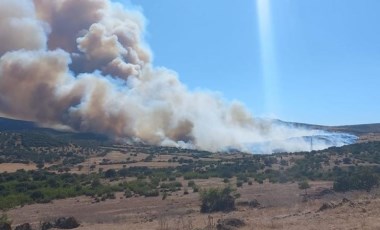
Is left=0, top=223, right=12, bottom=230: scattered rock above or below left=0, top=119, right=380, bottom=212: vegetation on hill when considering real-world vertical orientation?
below

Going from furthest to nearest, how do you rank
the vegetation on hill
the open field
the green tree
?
the vegetation on hill < the green tree < the open field

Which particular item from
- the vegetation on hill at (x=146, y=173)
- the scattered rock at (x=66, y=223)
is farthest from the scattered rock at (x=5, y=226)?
the vegetation on hill at (x=146, y=173)

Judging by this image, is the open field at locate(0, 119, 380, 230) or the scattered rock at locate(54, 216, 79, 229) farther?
the scattered rock at locate(54, 216, 79, 229)

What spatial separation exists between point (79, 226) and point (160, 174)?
2687 centimetres

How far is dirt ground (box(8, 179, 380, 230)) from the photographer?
21.0m

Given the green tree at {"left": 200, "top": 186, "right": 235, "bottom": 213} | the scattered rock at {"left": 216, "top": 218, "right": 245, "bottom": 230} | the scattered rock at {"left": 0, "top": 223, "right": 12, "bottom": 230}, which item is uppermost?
the green tree at {"left": 200, "top": 186, "right": 235, "bottom": 213}

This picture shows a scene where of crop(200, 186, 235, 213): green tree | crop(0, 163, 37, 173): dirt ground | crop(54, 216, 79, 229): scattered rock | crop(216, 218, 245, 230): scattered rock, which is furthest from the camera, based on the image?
crop(0, 163, 37, 173): dirt ground

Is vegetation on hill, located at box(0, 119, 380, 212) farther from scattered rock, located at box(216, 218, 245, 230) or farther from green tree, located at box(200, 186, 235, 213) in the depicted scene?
scattered rock, located at box(216, 218, 245, 230)

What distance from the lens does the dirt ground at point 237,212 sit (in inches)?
826

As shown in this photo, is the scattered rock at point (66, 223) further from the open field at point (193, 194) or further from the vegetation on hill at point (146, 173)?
the vegetation on hill at point (146, 173)

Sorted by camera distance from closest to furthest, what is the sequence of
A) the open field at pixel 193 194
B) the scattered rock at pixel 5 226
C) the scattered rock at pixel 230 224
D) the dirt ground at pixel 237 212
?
the scattered rock at pixel 230 224, the dirt ground at pixel 237 212, the open field at pixel 193 194, the scattered rock at pixel 5 226

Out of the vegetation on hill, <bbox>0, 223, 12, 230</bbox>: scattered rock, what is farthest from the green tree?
<bbox>0, 223, 12, 230</bbox>: scattered rock

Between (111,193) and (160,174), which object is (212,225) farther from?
(160,174)

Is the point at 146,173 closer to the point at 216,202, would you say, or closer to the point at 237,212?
the point at 216,202
